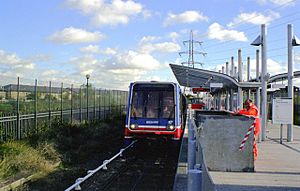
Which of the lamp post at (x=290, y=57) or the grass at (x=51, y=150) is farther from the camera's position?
the lamp post at (x=290, y=57)

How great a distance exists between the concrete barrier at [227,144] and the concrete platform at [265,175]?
339 mm

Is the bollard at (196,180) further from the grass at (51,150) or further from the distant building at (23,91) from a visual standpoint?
the distant building at (23,91)

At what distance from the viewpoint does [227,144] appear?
11945mm

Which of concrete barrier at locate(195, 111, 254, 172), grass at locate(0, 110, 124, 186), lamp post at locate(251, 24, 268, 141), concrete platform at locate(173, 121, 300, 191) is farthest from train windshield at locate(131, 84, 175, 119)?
lamp post at locate(251, 24, 268, 141)

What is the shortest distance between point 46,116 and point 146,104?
5.37 m

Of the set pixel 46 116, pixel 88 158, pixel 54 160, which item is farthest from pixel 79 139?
pixel 54 160

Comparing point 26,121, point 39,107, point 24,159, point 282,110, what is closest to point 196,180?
point 24,159

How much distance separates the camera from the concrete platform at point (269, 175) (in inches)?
375

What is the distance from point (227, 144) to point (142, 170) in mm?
2679

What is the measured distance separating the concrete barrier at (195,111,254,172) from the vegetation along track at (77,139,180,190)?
1.29m

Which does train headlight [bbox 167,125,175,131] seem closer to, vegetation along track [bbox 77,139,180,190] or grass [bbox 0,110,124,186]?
vegetation along track [bbox 77,139,180,190]

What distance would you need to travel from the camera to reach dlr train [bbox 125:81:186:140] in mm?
15203

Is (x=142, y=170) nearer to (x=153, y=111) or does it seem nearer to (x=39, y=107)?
(x=153, y=111)

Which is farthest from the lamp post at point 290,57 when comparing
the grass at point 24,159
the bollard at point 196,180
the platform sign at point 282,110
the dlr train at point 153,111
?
the bollard at point 196,180
